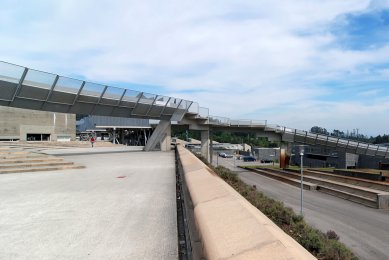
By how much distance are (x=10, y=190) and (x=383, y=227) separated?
16.7m

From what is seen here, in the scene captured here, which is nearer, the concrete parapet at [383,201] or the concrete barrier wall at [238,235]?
the concrete barrier wall at [238,235]

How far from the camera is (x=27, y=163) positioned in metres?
18.5

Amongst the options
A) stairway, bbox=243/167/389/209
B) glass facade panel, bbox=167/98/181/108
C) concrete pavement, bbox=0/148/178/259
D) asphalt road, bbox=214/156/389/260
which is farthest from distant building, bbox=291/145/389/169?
concrete pavement, bbox=0/148/178/259

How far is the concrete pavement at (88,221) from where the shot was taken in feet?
17.3

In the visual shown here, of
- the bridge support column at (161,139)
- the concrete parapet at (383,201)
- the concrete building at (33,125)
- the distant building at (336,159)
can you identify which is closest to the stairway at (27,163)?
the concrete parapet at (383,201)

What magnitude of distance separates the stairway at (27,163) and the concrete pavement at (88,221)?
5.74 meters

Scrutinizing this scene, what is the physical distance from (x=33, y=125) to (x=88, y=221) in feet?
275

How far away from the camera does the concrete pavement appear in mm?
5281

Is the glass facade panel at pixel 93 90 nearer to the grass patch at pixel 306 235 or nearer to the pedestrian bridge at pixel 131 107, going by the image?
the pedestrian bridge at pixel 131 107

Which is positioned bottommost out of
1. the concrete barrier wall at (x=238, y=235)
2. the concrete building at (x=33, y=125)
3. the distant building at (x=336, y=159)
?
the distant building at (x=336, y=159)

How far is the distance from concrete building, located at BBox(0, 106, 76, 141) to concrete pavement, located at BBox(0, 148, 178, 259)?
73712 mm

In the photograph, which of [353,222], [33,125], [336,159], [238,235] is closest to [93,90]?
[353,222]

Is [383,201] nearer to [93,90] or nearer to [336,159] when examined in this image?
[93,90]

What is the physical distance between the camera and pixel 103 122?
215 feet
